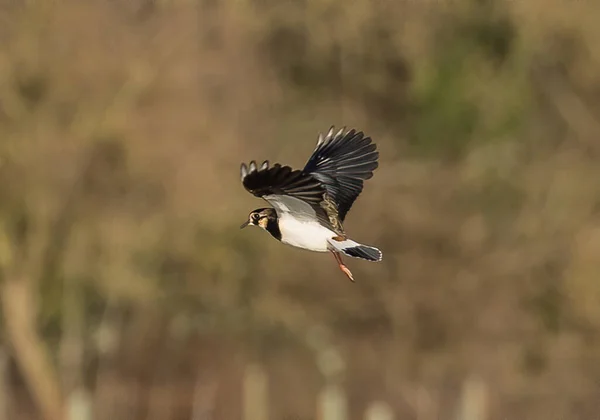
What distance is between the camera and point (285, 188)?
7.01ft

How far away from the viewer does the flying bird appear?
6.93 feet

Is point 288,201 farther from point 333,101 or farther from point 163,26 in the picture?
point 333,101

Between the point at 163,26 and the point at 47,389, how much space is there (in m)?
2.84

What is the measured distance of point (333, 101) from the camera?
10008 millimetres

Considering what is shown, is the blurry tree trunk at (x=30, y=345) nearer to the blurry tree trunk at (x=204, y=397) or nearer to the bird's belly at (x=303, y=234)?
the blurry tree trunk at (x=204, y=397)

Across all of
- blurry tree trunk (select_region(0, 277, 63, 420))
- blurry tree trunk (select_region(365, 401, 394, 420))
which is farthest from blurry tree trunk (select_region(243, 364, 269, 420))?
blurry tree trunk (select_region(0, 277, 63, 420))

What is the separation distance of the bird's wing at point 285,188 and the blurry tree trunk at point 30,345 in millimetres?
6511

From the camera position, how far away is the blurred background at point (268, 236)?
817 cm

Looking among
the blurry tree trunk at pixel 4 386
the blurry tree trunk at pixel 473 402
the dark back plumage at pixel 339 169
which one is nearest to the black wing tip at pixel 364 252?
the dark back plumage at pixel 339 169

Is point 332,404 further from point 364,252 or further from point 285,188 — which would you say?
point 285,188

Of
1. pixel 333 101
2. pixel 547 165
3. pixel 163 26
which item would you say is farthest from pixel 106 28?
pixel 547 165

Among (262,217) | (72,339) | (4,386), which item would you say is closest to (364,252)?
(262,217)

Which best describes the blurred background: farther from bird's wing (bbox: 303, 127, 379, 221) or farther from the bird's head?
the bird's head

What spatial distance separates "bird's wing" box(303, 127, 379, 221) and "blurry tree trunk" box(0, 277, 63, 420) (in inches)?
244
